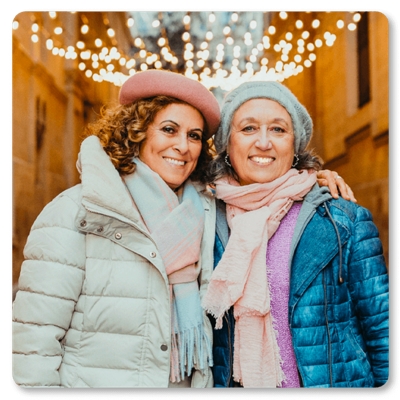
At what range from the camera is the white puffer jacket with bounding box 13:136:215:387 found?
153 cm

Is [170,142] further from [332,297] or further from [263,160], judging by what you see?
[332,297]

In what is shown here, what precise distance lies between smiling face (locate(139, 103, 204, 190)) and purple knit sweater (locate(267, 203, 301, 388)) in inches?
17.1

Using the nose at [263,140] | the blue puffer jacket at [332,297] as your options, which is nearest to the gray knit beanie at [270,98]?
the nose at [263,140]

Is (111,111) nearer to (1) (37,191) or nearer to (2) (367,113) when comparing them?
(1) (37,191)

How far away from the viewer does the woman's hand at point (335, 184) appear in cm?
169

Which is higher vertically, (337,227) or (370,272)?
(337,227)

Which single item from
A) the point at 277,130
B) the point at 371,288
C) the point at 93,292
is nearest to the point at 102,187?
the point at 93,292

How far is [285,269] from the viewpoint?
162 cm

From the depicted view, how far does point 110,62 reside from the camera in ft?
5.95

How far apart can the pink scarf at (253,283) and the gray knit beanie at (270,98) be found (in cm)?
18

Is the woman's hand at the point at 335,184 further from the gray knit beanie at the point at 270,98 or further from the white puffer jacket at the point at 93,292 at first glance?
the white puffer jacket at the point at 93,292

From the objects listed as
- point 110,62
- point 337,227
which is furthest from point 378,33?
point 110,62

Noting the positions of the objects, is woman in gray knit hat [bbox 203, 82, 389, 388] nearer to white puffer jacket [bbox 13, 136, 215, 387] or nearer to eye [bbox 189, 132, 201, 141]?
eye [bbox 189, 132, 201, 141]
